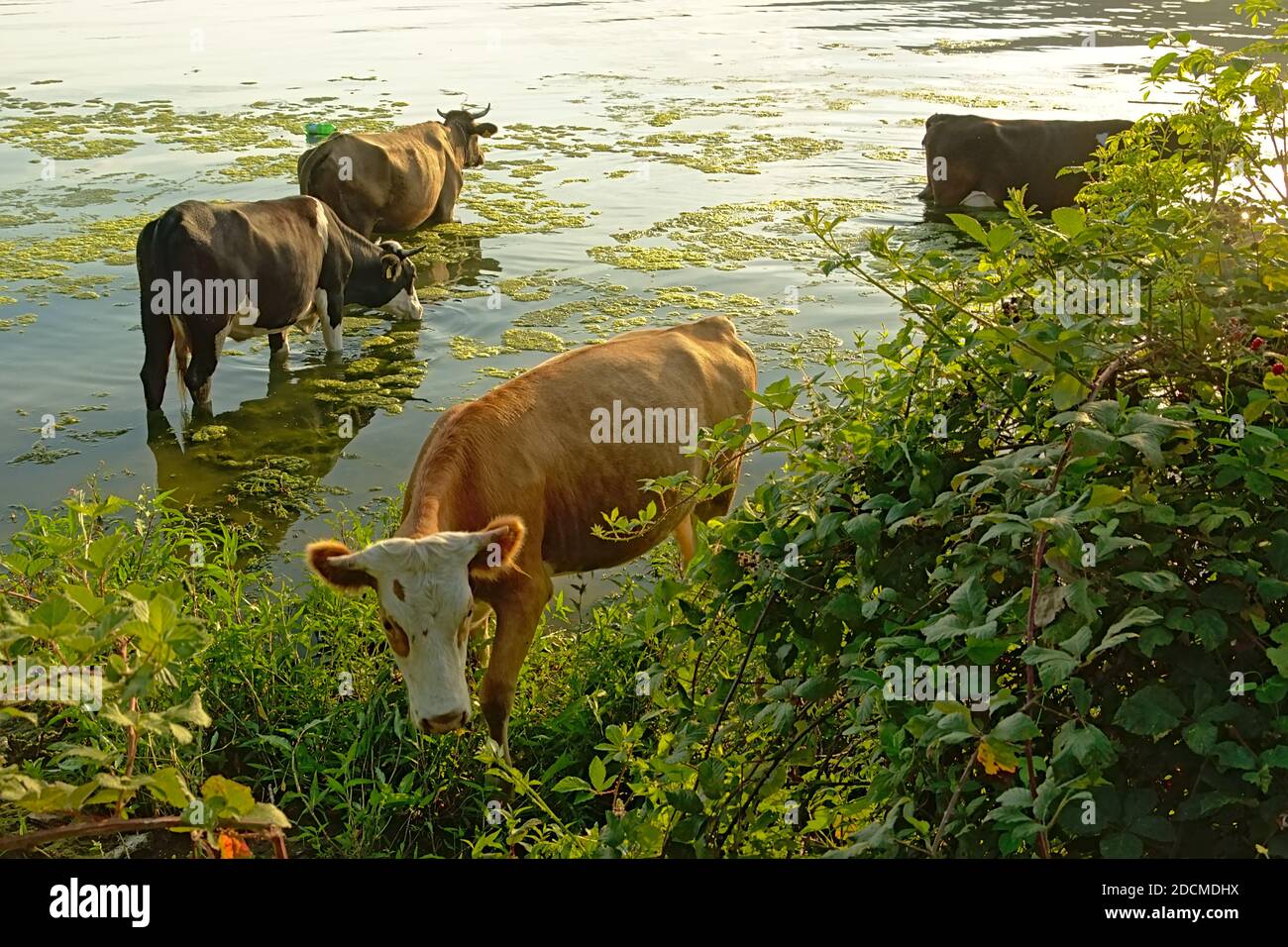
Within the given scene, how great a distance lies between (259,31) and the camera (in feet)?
91.5

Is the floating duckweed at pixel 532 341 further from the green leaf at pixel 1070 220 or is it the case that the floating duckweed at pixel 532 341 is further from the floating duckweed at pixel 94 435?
the green leaf at pixel 1070 220

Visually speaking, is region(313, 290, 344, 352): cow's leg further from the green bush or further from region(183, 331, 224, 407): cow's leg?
the green bush

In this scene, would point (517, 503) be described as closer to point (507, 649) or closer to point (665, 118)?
point (507, 649)

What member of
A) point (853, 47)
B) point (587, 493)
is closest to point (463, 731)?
point (587, 493)

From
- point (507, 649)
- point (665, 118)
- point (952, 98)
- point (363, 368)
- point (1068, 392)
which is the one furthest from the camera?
point (952, 98)

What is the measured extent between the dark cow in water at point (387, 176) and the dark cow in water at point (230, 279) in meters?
2.50

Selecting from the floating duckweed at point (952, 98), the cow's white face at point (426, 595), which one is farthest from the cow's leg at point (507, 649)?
the floating duckweed at point (952, 98)

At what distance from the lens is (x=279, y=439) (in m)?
7.94

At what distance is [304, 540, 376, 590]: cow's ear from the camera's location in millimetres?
3699

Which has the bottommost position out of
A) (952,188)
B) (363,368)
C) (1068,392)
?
(363,368)

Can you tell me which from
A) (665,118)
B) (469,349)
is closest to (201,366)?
(469,349)

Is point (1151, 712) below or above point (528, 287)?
above

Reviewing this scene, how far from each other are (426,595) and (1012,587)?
2102mm
